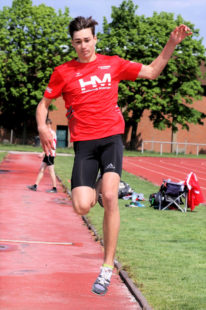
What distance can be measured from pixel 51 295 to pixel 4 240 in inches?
138

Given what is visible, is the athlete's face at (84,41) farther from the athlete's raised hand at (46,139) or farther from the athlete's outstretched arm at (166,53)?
the athlete's raised hand at (46,139)

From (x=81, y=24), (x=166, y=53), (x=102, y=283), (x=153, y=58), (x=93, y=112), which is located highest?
(x=153, y=58)

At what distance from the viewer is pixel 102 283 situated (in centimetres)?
→ 495

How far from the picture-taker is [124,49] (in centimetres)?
5412

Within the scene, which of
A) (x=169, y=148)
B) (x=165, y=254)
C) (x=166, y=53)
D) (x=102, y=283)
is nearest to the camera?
(x=102, y=283)

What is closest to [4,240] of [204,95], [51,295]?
[51,295]

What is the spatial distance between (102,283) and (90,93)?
5.63 ft

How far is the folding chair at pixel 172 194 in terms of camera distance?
48.4ft

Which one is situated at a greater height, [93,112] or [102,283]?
[93,112]

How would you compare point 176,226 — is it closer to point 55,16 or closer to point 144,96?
point 144,96

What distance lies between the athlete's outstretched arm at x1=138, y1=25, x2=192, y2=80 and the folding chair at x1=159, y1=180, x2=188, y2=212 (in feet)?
31.4

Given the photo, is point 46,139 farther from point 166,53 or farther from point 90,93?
point 166,53

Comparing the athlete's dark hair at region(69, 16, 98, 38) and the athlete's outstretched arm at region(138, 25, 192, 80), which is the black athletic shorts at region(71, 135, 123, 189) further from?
the athlete's dark hair at region(69, 16, 98, 38)

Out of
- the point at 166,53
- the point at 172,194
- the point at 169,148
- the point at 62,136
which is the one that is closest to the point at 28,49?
the point at 62,136
